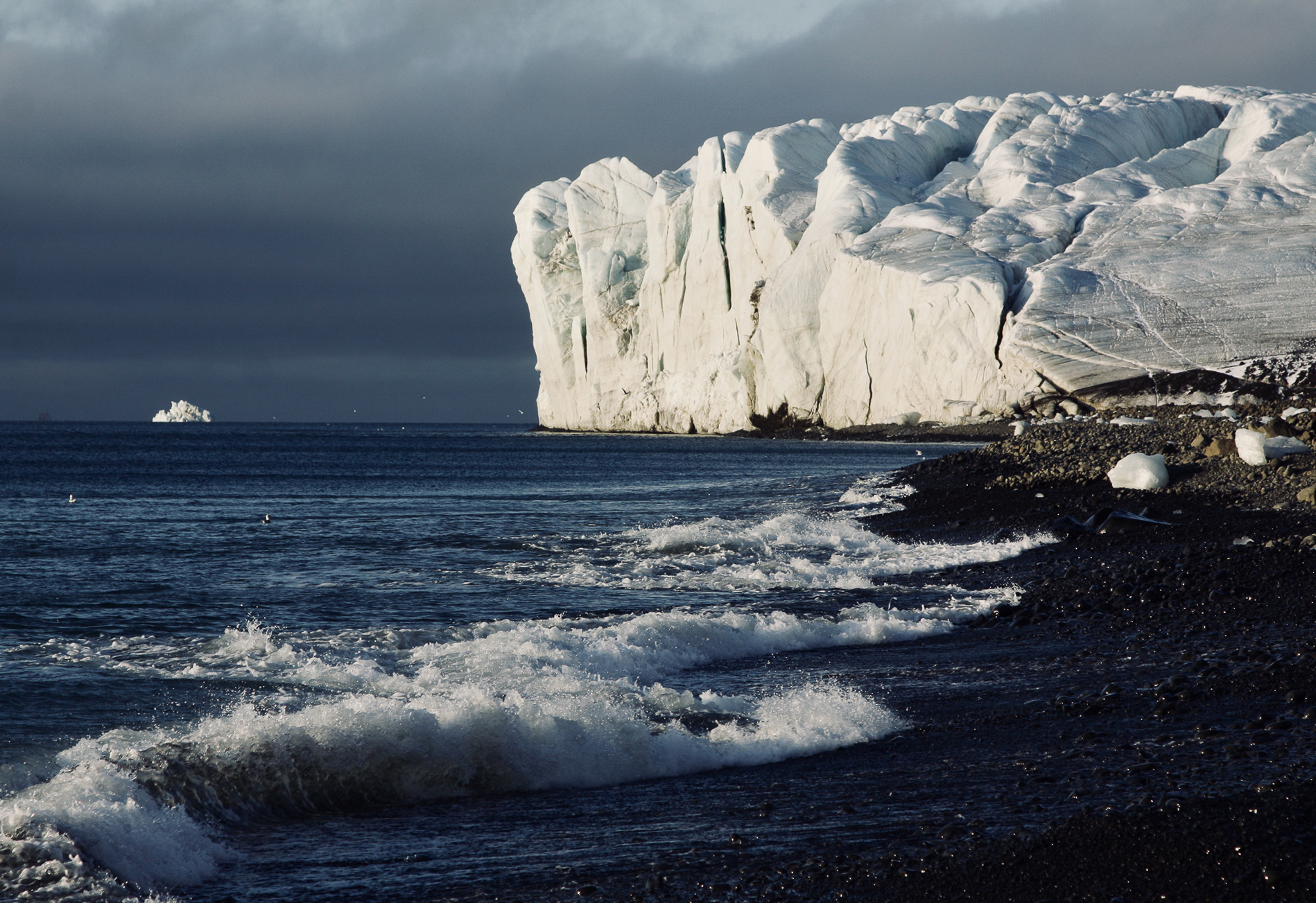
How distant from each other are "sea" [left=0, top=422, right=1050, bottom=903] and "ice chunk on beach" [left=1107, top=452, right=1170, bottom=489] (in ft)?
13.5

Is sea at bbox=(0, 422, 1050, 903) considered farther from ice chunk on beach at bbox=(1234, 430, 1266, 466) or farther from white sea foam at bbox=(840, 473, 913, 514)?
ice chunk on beach at bbox=(1234, 430, 1266, 466)

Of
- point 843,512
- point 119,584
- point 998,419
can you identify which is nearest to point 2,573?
point 119,584

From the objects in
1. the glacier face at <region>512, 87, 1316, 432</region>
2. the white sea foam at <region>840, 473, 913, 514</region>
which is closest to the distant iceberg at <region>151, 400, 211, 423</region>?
the glacier face at <region>512, 87, 1316, 432</region>

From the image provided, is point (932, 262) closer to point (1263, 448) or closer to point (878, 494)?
point (878, 494)

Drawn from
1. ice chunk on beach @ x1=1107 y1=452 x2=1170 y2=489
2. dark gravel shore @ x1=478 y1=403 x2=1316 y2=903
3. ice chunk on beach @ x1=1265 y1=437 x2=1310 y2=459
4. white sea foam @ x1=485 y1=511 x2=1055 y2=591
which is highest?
ice chunk on beach @ x1=1265 y1=437 x2=1310 y2=459

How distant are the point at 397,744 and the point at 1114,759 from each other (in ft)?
13.2

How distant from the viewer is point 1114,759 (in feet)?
18.3

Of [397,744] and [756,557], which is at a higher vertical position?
[397,744]

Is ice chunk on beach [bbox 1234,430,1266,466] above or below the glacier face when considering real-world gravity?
below

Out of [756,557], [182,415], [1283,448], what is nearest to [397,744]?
[756,557]

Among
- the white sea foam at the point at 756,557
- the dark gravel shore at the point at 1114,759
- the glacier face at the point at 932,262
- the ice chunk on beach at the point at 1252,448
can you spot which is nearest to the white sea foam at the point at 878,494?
the white sea foam at the point at 756,557

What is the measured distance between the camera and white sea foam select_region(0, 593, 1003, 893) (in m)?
4.91

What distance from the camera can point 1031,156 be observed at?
7012 centimetres

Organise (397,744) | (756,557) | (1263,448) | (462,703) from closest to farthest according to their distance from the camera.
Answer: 1. (397,744)
2. (462,703)
3. (756,557)
4. (1263,448)
